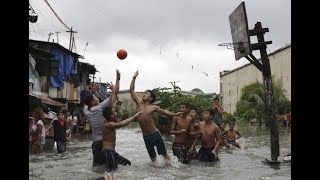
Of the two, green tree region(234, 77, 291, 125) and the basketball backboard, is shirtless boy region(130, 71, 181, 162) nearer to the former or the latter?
the basketball backboard

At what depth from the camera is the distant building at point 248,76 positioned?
130 feet

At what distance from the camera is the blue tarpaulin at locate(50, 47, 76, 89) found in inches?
991

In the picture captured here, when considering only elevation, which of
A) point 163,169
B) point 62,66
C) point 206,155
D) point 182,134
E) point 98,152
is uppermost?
point 62,66

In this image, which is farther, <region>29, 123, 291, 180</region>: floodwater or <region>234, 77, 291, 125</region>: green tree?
<region>234, 77, 291, 125</region>: green tree

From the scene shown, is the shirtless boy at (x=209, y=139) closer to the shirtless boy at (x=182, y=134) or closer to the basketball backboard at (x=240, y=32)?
the shirtless boy at (x=182, y=134)

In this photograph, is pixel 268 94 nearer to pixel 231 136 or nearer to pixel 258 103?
pixel 231 136

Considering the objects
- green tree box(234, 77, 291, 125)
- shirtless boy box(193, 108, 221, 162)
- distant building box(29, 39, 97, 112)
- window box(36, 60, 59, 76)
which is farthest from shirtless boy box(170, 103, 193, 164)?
green tree box(234, 77, 291, 125)

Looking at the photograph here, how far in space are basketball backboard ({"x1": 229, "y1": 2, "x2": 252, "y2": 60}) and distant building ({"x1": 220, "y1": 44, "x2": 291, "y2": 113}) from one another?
28625mm

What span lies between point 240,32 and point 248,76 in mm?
41189

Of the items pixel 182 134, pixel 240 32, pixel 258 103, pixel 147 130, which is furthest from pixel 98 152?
pixel 258 103

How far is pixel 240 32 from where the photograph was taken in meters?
10.5

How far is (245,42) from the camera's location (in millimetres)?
10258
